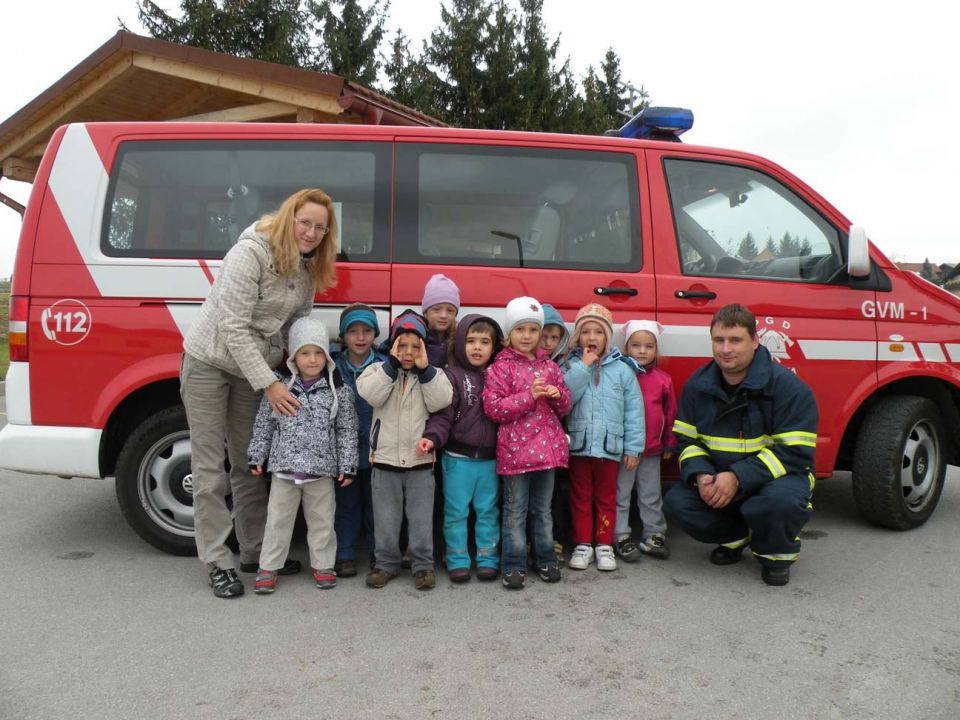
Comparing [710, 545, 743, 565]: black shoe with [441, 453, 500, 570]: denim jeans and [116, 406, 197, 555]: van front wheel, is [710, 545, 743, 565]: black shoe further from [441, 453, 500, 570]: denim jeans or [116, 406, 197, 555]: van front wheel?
[116, 406, 197, 555]: van front wheel

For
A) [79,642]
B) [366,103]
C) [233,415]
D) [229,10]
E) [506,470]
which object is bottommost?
[79,642]

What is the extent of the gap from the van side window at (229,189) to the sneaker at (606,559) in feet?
5.62

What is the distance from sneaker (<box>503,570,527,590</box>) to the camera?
3.06 m

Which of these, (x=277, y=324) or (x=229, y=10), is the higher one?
(x=229, y=10)

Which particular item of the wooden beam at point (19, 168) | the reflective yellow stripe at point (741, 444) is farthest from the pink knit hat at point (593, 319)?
the wooden beam at point (19, 168)

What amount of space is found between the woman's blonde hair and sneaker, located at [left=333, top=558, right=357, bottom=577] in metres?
1.28

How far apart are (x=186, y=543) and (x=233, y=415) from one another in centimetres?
76

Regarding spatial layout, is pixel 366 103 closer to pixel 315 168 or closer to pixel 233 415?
pixel 315 168

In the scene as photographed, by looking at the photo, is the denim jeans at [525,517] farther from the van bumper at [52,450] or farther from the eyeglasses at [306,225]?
the van bumper at [52,450]

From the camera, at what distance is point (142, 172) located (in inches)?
132

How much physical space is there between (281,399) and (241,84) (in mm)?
5822

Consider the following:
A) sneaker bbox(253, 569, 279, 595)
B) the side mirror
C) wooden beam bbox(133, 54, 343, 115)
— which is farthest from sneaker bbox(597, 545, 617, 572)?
wooden beam bbox(133, 54, 343, 115)

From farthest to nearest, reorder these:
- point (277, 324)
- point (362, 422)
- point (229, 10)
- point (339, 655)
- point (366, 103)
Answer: point (229, 10), point (366, 103), point (362, 422), point (277, 324), point (339, 655)

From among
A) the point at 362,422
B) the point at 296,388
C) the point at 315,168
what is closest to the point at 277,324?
the point at 296,388
